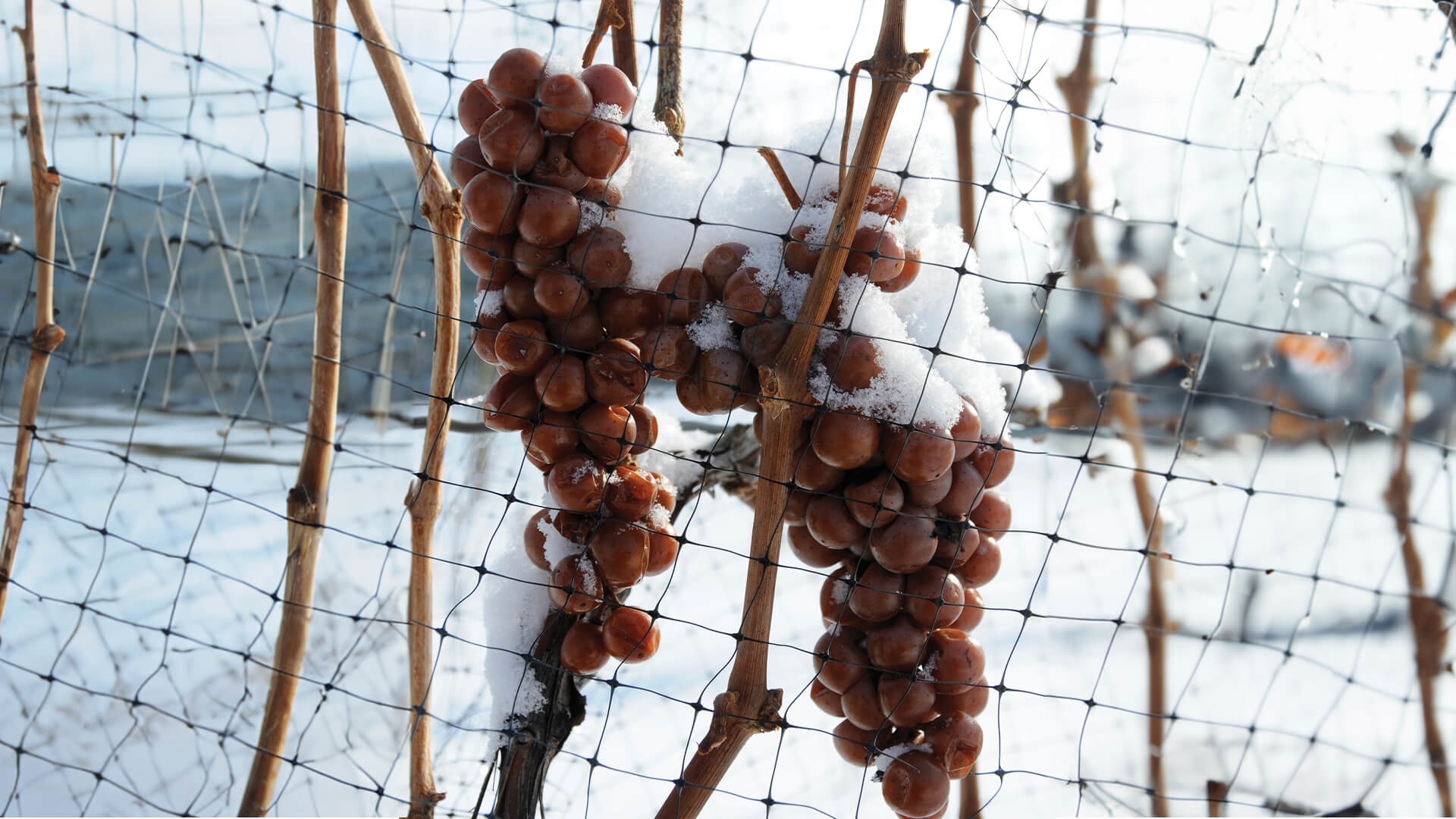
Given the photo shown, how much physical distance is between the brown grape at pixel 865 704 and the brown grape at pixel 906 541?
0.07 m

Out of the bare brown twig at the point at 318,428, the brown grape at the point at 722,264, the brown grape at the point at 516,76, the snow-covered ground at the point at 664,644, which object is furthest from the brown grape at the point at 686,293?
the snow-covered ground at the point at 664,644

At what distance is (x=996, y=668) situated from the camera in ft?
3.48

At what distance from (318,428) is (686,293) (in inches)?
12.0

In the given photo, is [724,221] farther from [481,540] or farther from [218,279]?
[218,279]

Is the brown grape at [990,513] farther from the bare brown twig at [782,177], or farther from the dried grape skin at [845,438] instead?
the bare brown twig at [782,177]

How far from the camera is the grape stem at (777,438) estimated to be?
45cm

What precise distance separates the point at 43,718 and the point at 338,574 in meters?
0.34

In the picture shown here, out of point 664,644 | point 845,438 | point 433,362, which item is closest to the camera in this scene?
point 845,438

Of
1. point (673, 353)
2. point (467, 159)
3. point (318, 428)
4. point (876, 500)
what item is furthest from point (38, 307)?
point (876, 500)

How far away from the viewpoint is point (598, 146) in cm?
49

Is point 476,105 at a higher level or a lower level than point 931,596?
higher

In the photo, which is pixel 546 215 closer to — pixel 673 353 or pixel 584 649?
pixel 673 353

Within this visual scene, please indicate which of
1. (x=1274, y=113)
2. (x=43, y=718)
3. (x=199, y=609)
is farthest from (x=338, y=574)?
(x=1274, y=113)

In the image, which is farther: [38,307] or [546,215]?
[38,307]
